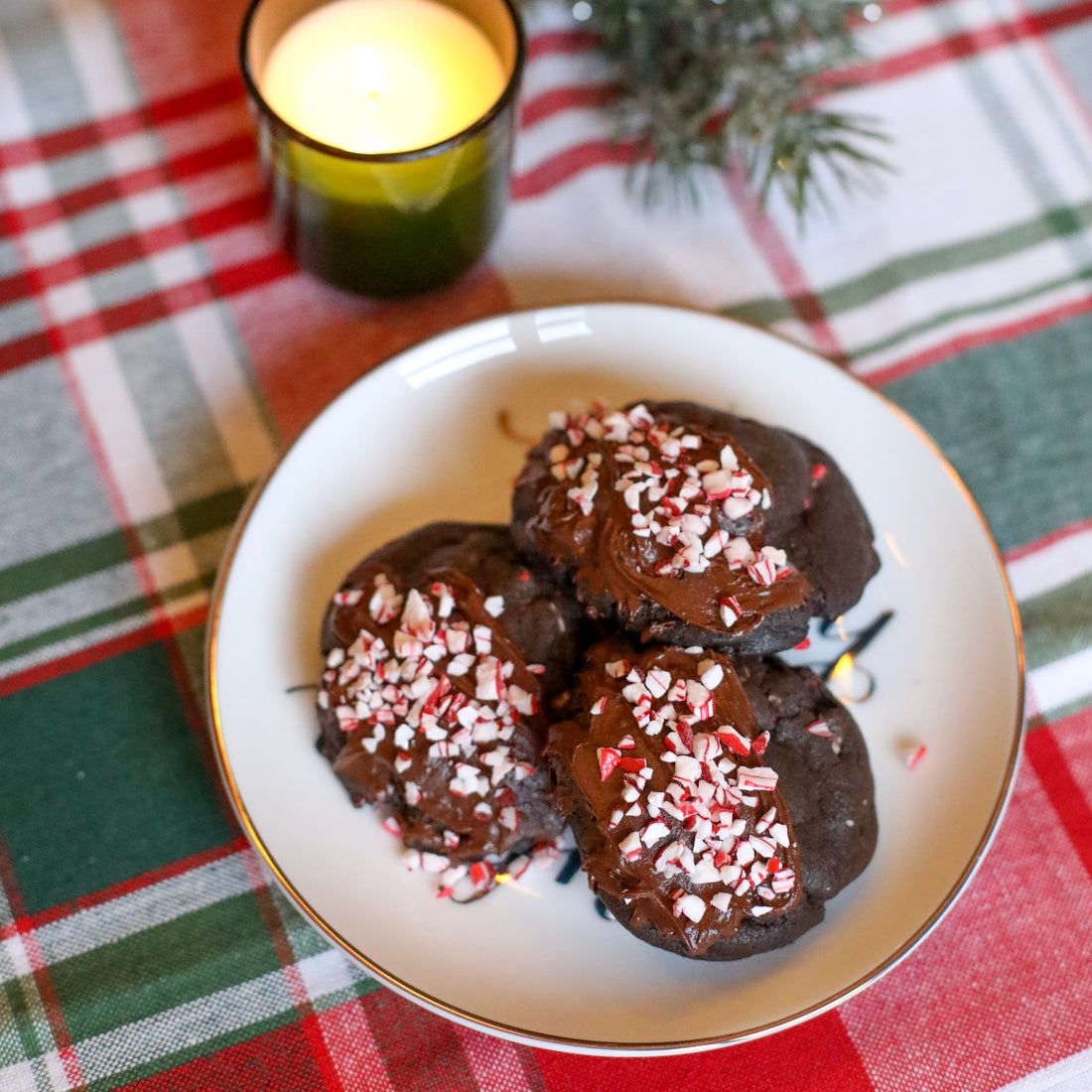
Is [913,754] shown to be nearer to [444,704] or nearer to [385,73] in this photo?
[444,704]

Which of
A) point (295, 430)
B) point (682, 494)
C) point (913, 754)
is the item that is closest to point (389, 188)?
point (295, 430)

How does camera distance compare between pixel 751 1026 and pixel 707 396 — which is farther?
pixel 707 396

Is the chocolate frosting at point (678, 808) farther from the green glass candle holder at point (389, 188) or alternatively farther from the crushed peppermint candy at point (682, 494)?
the green glass candle holder at point (389, 188)

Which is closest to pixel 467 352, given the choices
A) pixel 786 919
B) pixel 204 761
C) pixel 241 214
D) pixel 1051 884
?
pixel 241 214

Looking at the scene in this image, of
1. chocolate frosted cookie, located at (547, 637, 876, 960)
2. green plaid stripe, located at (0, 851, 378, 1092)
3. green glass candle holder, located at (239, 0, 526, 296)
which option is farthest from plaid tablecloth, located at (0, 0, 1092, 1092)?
chocolate frosted cookie, located at (547, 637, 876, 960)

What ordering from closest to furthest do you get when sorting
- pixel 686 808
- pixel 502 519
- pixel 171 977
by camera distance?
1. pixel 686 808
2. pixel 171 977
3. pixel 502 519

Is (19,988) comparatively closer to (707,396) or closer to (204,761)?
(204,761)
